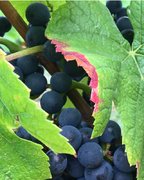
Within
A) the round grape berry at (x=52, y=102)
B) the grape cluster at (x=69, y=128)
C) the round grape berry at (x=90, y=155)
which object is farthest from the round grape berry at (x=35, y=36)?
the round grape berry at (x=90, y=155)

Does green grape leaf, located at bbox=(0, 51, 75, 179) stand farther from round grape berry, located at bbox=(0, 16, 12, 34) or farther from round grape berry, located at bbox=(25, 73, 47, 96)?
round grape berry, located at bbox=(0, 16, 12, 34)

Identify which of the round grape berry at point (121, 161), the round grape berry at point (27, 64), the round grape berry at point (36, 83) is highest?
the round grape berry at point (27, 64)

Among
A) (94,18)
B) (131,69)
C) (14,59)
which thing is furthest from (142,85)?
(14,59)

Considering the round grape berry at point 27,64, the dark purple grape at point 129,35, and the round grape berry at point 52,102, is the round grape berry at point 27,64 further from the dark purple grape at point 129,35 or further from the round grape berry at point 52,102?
the dark purple grape at point 129,35

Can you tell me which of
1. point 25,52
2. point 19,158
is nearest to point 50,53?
point 25,52

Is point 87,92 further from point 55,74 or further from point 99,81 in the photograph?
point 99,81

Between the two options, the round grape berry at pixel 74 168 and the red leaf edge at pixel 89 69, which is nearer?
the red leaf edge at pixel 89 69

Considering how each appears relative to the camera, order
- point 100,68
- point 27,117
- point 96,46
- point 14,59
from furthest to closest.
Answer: point 14,59 → point 96,46 → point 100,68 → point 27,117
